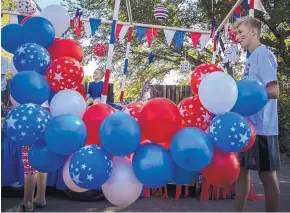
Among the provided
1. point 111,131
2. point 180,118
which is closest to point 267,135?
point 180,118

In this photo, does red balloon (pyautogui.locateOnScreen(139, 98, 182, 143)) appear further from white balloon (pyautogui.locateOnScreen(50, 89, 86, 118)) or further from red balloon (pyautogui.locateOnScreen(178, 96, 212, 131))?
white balloon (pyautogui.locateOnScreen(50, 89, 86, 118))

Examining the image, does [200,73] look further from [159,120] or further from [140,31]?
[140,31]

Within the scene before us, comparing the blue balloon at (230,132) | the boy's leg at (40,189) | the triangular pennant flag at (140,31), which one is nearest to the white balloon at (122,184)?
the blue balloon at (230,132)

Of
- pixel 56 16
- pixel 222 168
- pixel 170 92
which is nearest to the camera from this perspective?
pixel 222 168

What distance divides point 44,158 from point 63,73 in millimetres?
555

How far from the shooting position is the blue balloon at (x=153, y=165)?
6.48 feet

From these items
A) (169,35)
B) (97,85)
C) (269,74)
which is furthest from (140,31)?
(269,74)

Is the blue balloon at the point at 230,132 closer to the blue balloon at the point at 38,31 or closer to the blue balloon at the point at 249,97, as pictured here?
the blue balloon at the point at 249,97

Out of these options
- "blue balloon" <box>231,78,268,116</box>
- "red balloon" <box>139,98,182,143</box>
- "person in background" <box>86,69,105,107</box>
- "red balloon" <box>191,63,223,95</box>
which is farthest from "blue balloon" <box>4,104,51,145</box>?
"person in background" <box>86,69,105,107</box>

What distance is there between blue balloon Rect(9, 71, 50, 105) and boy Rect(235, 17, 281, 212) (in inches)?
53.9

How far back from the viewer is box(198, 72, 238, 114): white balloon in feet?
6.61

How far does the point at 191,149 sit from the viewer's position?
193cm

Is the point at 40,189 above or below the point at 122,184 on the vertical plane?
below

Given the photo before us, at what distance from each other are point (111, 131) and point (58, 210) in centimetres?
182
